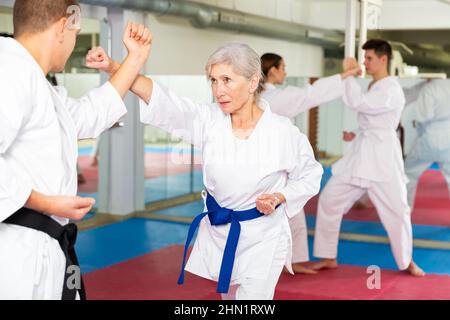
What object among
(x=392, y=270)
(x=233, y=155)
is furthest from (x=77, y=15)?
(x=392, y=270)

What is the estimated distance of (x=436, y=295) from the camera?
468 centimetres

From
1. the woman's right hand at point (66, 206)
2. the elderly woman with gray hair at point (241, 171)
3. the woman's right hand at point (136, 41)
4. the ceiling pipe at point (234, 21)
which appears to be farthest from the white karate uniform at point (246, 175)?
the ceiling pipe at point (234, 21)

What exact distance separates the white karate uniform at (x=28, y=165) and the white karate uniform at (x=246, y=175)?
80 centimetres

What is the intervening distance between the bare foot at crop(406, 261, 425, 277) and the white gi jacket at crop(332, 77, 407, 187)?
25.2 inches

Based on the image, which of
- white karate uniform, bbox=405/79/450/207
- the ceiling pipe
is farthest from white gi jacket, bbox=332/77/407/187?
the ceiling pipe

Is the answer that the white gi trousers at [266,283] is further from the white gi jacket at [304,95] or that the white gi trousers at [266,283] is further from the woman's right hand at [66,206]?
the white gi jacket at [304,95]

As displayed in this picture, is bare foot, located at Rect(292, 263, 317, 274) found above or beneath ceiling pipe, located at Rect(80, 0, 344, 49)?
beneath

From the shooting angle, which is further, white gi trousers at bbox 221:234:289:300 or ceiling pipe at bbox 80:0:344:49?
ceiling pipe at bbox 80:0:344:49

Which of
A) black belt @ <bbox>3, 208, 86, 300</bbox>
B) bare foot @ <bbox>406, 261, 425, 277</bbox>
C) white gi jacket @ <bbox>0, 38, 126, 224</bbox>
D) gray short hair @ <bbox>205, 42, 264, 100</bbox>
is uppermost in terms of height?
gray short hair @ <bbox>205, 42, 264, 100</bbox>

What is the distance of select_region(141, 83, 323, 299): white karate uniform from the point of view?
2838 millimetres

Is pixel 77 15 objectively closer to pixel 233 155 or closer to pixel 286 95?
pixel 233 155

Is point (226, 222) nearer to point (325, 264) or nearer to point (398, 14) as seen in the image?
point (325, 264)

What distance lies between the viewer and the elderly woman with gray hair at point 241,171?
2809 mm

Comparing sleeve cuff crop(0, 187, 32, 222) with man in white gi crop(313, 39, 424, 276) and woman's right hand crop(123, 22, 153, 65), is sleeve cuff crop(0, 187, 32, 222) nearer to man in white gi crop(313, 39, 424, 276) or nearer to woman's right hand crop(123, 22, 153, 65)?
woman's right hand crop(123, 22, 153, 65)
